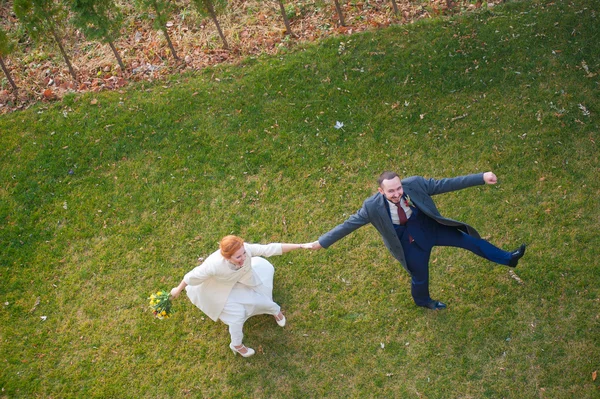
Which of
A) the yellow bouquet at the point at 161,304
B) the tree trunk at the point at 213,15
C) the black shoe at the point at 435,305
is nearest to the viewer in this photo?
the yellow bouquet at the point at 161,304

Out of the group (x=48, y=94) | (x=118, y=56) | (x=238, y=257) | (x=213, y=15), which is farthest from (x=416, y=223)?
(x=48, y=94)

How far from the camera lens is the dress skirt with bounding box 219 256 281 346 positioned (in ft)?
21.1

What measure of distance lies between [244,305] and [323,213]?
226 centimetres

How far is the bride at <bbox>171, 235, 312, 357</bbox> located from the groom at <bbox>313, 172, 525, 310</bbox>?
89 centimetres

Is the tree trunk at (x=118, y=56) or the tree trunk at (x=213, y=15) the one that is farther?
the tree trunk at (x=118, y=56)

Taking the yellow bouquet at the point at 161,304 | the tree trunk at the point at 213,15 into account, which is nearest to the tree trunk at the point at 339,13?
the tree trunk at the point at 213,15

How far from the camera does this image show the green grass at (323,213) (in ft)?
21.6

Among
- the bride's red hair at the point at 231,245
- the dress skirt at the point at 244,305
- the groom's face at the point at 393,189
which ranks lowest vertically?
the dress skirt at the point at 244,305

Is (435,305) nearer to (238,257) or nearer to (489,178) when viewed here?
(489,178)

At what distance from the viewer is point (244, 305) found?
21.4 ft

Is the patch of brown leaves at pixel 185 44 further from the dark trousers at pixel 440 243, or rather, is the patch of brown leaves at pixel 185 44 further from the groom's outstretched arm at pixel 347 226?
the dark trousers at pixel 440 243

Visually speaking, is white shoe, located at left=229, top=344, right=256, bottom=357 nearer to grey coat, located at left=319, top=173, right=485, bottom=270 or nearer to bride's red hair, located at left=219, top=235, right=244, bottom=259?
bride's red hair, located at left=219, top=235, right=244, bottom=259

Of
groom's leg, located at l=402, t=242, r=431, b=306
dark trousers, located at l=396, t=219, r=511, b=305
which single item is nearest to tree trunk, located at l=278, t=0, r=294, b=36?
dark trousers, located at l=396, t=219, r=511, b=305

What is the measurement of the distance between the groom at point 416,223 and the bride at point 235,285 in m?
0.89
